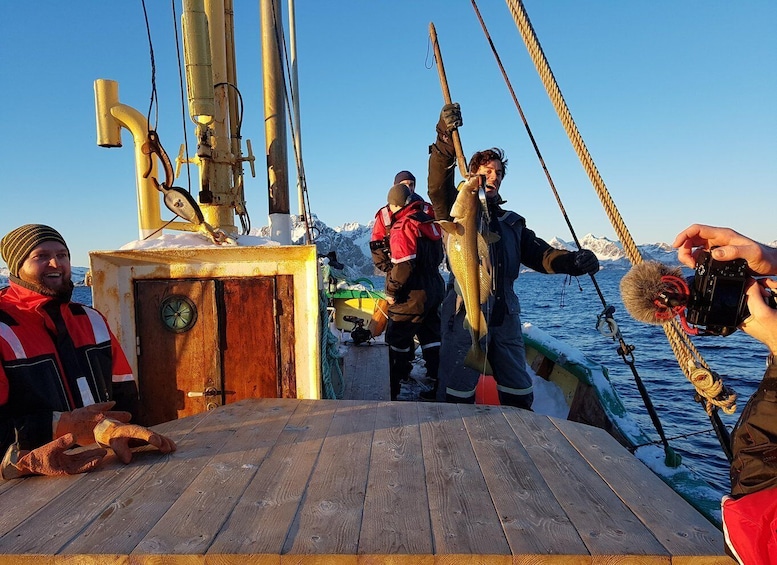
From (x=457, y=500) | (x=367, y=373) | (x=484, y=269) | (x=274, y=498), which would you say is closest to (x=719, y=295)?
(x=457, y=500)

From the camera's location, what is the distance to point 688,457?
25.2 feet

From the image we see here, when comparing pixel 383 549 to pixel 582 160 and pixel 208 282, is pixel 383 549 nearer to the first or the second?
pixel 582 160

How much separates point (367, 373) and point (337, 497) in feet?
13.9

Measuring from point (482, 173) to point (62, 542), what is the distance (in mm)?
3698

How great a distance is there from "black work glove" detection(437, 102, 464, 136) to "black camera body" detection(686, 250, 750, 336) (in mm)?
2373

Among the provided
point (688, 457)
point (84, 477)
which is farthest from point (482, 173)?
point (688, 457)

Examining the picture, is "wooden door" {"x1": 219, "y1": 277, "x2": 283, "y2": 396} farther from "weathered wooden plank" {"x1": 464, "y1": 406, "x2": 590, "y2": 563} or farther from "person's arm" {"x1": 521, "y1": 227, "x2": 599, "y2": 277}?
"person's arm" {"x1": 521, "y1": 227, "x2": 599, "y2": 277}

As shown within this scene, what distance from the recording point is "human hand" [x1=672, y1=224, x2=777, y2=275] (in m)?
1.60

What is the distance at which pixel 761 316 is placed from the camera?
5.21ft

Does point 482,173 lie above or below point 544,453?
above

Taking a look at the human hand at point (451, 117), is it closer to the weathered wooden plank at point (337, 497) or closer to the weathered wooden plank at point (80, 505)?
the weathered wooden plank at point (337, 497)

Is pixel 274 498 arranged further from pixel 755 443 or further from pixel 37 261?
pixel 37 261

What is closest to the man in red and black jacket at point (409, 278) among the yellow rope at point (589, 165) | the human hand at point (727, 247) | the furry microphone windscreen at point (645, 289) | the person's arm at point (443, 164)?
the person's arm at point (443, 164)

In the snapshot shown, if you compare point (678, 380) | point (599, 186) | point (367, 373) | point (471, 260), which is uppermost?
point (599, 186)
